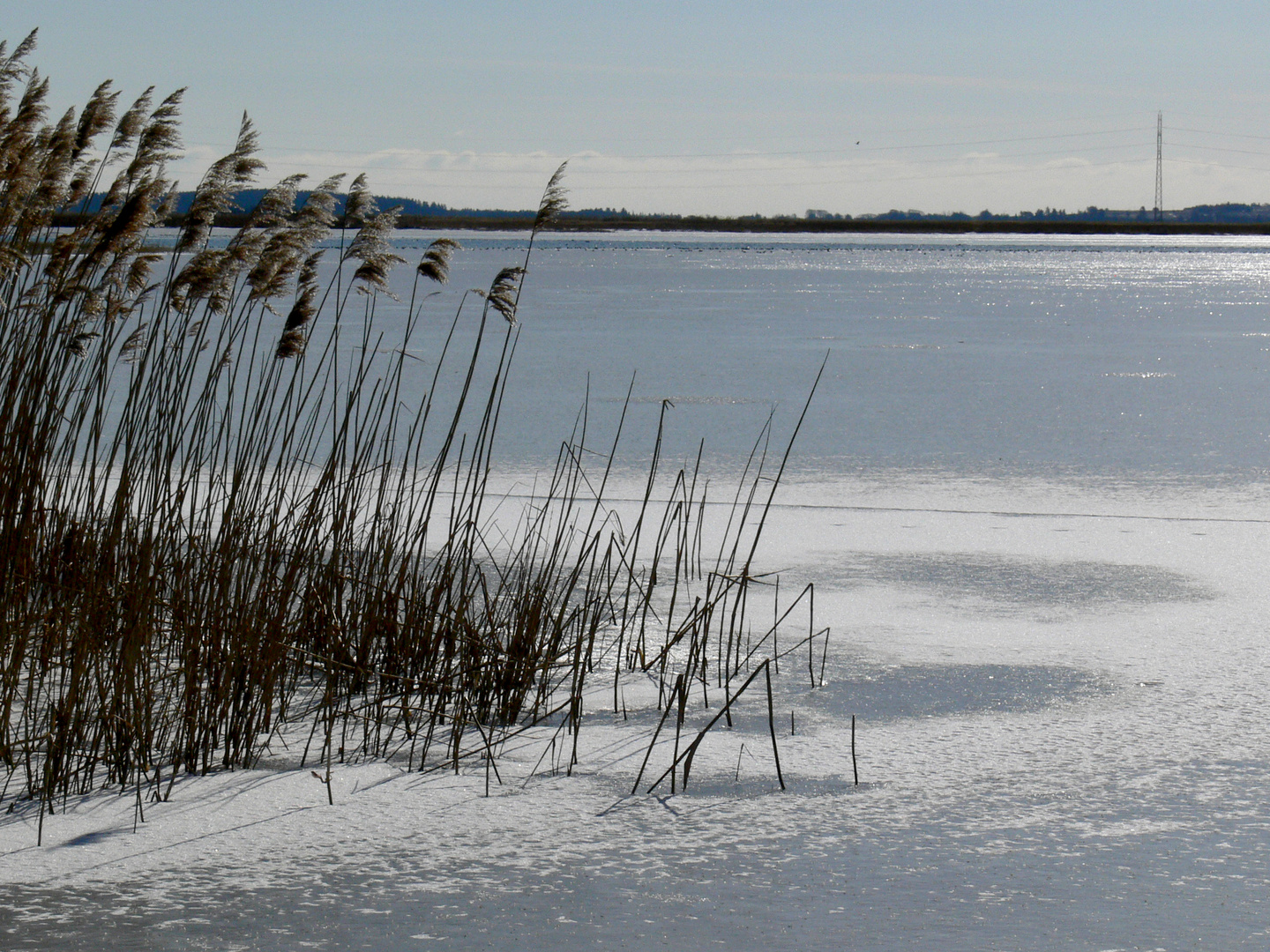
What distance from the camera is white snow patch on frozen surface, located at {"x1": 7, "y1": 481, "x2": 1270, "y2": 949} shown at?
186cm

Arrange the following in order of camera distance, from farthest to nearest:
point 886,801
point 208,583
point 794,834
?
point 208,583 < point 886,801 < point 794,834

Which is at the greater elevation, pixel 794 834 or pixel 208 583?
pixel 208 583

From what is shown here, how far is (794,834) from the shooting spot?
220 centimetres

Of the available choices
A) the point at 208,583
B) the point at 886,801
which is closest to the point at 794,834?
the point at 886,801

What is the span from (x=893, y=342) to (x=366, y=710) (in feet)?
39.4

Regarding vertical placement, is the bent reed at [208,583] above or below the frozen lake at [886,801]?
above

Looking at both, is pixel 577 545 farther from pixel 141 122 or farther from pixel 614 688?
pixel 141 122

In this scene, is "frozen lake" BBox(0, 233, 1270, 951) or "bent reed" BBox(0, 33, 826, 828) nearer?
"frozen lake" BBox(0, 233, 1270, 951)

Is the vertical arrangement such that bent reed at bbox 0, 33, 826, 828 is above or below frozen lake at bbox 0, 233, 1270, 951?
above

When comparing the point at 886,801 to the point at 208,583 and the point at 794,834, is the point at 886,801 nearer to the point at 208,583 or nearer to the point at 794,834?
the point at 794,834

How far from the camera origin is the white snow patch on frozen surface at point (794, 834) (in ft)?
6.10

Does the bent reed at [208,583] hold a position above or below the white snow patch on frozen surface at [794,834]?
above

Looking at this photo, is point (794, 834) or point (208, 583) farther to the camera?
point (208, 583)

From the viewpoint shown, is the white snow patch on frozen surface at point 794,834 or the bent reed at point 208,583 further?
the bent reed at point 208,583
